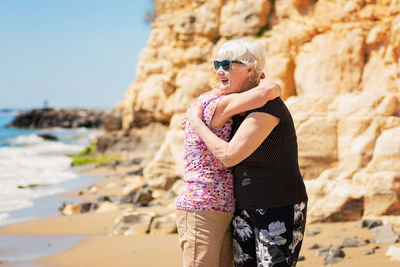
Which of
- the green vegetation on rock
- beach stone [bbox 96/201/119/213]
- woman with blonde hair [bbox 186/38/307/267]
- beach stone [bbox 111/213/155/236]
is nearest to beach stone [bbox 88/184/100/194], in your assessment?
beach stone [bbox 96/201/119/213]

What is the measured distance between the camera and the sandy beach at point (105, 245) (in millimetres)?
5220

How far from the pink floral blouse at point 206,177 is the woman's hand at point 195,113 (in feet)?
0.08

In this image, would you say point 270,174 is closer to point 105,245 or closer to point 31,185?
point 105,245

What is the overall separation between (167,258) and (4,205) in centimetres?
687

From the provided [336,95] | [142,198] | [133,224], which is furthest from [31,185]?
[336,95]

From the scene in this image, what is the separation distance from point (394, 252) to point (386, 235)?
2.25 feet

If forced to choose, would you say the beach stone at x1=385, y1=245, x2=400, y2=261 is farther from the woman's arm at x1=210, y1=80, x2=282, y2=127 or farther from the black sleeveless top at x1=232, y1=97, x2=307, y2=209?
the woman's arm at x1=210, y1=80, x2=282, y2=127

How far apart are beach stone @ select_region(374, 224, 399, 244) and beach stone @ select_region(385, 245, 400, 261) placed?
45cm

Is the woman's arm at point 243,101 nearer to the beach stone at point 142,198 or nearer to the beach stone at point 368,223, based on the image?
the beach stone at point 368,223

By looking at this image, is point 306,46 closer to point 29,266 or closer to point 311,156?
point 311,156

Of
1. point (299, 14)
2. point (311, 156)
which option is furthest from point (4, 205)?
point (299, 14)

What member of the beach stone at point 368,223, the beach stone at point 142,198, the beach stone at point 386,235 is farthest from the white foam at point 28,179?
the beach stone at point 386,235

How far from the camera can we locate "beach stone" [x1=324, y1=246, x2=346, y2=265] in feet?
16.0

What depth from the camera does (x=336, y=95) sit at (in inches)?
341
